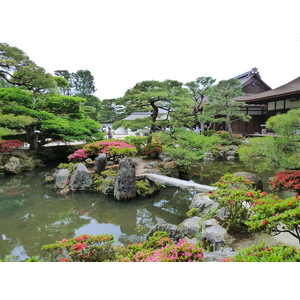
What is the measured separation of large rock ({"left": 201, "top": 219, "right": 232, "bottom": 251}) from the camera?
2.47 m

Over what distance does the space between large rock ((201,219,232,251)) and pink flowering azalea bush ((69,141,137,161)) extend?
4235 mm

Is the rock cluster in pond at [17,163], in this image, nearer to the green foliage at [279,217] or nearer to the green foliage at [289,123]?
the green foliage at [279,217]

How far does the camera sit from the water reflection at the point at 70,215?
3410mm

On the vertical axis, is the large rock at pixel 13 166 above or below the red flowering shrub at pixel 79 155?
below

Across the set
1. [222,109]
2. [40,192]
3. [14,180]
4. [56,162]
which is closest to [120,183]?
[40,192]

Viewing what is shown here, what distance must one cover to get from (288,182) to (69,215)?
13.8 feet

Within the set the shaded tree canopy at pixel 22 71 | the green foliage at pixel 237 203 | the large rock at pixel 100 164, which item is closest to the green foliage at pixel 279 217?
the green foliage at pixel 237 203

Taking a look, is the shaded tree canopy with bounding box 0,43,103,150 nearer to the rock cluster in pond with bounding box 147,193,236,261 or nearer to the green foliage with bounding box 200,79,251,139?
the rock cluster in pond with bounding box 147,193,236,261

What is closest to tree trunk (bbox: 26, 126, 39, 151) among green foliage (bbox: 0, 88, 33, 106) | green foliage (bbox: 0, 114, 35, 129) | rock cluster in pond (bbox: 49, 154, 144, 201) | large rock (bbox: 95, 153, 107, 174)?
green foliage (bbox: 0, 88, 33, 106)

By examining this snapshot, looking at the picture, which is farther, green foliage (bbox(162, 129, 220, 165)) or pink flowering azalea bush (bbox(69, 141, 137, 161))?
pink flowering azalea bush (bbox(69, 141, 137, 161))

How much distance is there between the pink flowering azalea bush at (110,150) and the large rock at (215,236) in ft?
13.9

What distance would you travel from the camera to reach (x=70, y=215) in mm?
4398

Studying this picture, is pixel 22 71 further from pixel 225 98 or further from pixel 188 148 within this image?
pixel 225 98

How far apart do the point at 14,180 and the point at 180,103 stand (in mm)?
6372
